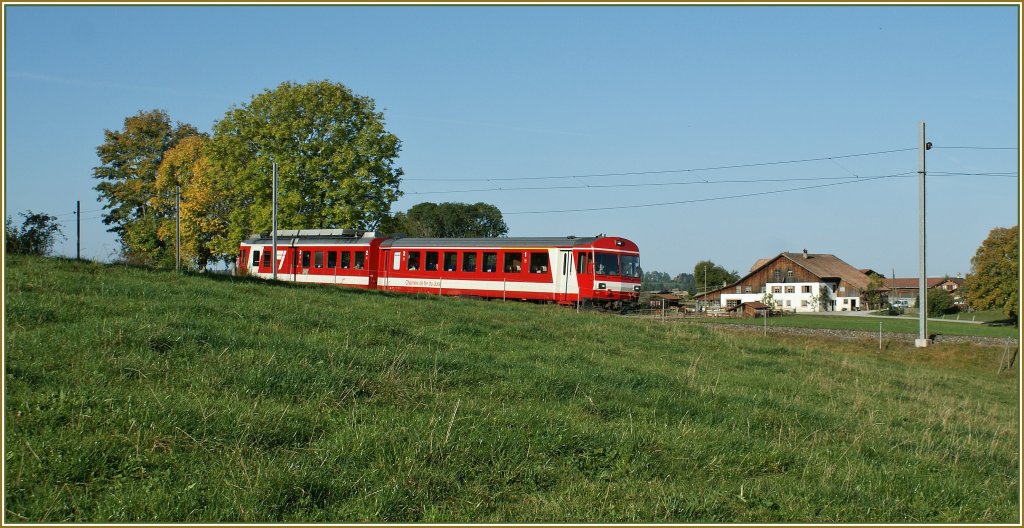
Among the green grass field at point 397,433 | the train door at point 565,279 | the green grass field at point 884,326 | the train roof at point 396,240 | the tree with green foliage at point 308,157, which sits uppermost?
the tree with green foliage at point 308,157

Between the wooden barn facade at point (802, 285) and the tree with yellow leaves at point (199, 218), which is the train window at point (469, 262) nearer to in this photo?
the tree with yellow leaves at point (199, 218)

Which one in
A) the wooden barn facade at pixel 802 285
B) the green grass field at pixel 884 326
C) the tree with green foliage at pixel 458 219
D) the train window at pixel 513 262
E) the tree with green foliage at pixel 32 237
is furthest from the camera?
the tree with green foliage at pixel 458 219

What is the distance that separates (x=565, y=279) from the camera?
32688 mm

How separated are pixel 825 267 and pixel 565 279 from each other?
7991 cm

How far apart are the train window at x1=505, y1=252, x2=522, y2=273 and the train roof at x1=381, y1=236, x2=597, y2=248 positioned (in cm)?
38

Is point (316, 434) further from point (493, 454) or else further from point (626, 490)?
point (626, 490)

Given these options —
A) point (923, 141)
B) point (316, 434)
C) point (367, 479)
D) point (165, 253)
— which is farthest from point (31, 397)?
point (165, 253)

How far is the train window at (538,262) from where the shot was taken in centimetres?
3334

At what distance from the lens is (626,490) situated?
256 inches

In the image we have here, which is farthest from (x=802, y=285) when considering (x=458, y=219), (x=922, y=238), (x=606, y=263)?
(x=922, y=238)

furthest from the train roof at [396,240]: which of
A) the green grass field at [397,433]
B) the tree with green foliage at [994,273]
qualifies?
the tree with green foliage at [994,273]

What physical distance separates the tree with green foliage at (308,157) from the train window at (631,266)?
592 inches

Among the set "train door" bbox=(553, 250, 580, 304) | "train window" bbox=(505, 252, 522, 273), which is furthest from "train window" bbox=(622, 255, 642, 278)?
"train window" bbox=(505, 252, 522, 273)

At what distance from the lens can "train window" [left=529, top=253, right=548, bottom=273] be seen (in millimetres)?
33344
